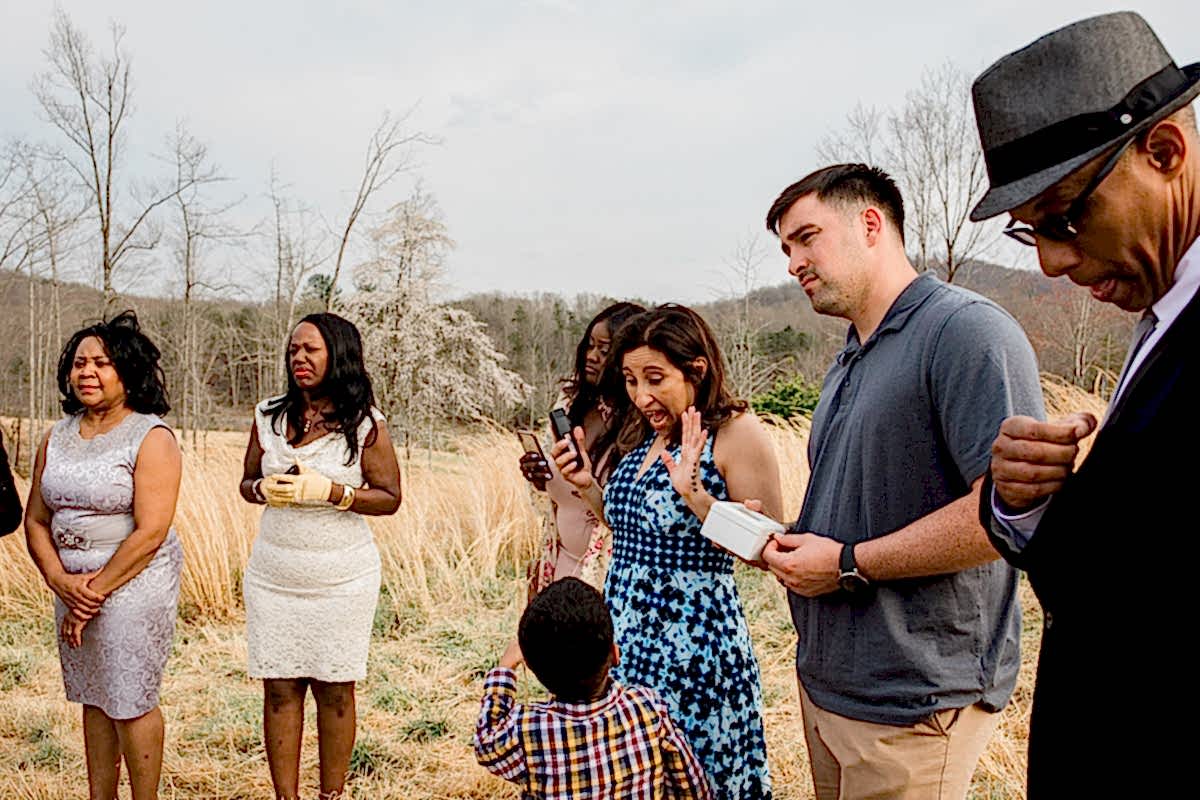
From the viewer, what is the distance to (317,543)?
3.44 m

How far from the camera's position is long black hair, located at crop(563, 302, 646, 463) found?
3138mm

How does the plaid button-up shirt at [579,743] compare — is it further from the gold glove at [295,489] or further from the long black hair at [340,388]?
the long black hair at [340,388]

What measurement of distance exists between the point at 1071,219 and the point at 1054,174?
6 cm

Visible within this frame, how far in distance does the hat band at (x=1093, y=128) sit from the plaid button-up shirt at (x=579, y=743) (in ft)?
4.60

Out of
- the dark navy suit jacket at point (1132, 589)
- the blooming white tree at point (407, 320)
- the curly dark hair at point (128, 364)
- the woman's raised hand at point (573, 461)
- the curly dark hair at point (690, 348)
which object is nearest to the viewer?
the dark navy suit jacket at point (1132, 589)

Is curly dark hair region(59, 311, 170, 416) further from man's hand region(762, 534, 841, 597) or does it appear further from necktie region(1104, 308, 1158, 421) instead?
necktie region(1104, 308, 1158, 421)

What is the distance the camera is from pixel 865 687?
187 centimetres

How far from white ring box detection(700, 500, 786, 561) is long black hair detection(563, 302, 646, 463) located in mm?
1031

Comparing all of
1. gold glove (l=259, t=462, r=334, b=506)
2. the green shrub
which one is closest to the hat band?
gold glove (l=259, t=462, r=334, b=506)

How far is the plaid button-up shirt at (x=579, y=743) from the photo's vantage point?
204 cm

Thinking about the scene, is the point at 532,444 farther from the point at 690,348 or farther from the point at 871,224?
the point at 871,224

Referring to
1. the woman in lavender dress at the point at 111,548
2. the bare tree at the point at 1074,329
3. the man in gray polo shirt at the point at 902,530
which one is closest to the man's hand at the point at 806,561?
the man in gray polo shirt at the point at 902,530

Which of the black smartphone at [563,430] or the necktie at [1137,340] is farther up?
the necktie at [1137,340]

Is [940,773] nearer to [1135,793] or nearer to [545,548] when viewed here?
[1135,793]
